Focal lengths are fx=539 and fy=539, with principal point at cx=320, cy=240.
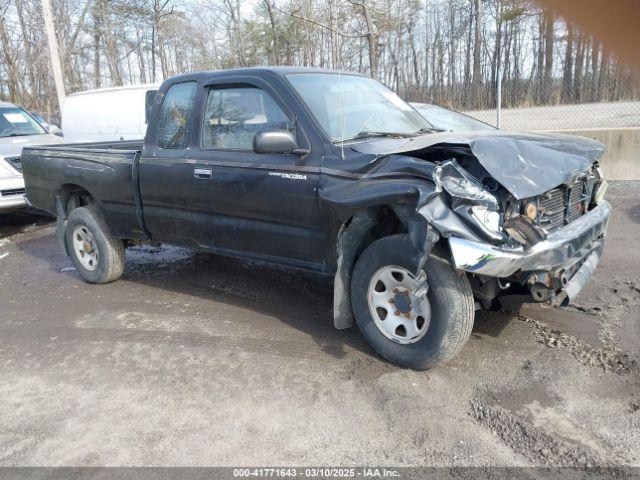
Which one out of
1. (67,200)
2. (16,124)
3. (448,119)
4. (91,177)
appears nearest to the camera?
(91,177)

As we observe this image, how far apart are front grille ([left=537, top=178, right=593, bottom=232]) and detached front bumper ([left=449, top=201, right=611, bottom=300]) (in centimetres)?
7

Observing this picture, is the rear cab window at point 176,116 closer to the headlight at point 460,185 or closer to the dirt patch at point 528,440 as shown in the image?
the headlight at point 460,185

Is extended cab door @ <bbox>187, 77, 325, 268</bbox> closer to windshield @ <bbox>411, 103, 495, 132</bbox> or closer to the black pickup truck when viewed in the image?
the black pickup truck

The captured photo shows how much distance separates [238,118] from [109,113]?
7.36 metres

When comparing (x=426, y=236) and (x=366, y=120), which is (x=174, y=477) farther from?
(x=366, y=120)

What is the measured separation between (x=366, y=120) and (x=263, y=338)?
1.90m

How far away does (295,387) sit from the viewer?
137 inches

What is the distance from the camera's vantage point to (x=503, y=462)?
8.81ft

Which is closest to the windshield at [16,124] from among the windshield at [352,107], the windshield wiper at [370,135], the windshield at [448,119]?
the windshield at [448,119]

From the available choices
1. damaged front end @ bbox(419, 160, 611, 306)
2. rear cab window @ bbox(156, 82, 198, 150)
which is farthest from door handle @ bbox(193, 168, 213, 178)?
damaged front end @ bbox(419, 160, 611, 306)

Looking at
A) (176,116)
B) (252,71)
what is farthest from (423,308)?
(176,116)

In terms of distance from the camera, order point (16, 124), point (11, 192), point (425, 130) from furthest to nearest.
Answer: point (16, 124), point (11, 192), point (425, 130)

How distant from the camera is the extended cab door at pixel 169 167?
4715 millimetres

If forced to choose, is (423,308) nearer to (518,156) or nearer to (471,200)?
(471,200)
